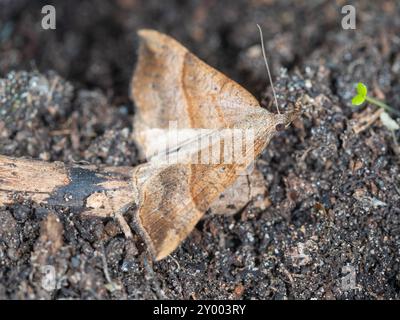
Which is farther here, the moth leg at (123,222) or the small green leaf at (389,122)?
the small green leaf at (389,122)

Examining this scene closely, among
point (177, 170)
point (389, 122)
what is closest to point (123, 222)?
point (177, 170)

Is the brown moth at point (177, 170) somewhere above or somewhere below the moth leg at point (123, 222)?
above

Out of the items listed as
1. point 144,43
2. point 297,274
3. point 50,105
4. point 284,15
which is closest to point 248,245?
point 297,274

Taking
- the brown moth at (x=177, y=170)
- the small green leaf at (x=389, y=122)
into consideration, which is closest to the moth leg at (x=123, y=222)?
the brown moth at (x=177, y=170)

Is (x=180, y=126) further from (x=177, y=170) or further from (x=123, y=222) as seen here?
(x=123, y=222)

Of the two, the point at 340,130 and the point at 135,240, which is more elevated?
the point at 340,130

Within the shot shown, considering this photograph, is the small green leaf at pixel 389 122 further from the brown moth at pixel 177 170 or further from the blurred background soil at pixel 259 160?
the brown moth at pixel 177 170
